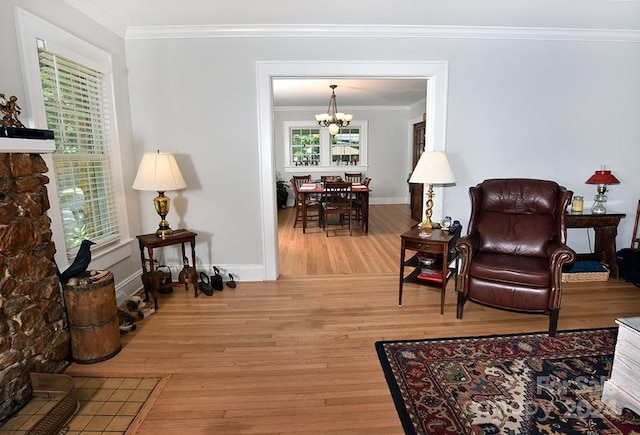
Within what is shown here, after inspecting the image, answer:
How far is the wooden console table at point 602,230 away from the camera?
3377 mm

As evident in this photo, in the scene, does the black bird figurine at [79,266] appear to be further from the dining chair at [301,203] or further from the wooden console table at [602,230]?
the wooden console table at [602,230]

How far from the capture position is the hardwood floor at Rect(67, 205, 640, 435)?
1737mm

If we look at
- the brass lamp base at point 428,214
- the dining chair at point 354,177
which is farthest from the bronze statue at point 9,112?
the dining chair at point 354,177

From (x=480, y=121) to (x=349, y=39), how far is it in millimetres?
1525

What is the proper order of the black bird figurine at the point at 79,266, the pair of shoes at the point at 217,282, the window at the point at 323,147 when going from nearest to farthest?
the black bird figurine at the point at 79,266, the pair of shoes at the point at 217,282, the window at the point at 323,147

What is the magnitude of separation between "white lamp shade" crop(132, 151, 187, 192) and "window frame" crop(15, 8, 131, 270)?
38cm

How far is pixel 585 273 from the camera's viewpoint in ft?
11.3

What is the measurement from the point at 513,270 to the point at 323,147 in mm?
6608

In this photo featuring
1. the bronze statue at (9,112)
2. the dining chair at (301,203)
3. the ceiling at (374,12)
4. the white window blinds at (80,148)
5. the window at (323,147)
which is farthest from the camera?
the window at (323,147)

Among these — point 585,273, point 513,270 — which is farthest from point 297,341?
point 585,273

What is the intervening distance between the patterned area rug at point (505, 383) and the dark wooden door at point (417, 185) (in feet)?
13.8

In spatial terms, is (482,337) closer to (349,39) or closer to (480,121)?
(480,121)

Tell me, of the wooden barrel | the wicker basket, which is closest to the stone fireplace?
the wooden barrel

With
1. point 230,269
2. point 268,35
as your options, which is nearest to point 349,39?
point 268,35
